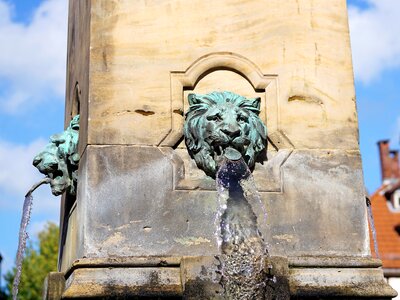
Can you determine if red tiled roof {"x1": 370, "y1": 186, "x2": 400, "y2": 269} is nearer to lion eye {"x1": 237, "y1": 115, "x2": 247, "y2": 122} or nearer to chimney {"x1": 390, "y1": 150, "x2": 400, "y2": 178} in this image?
chimney {"x1": 390, "y1": 150, "x2": 400, "y2": 178}

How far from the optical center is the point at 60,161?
6113mm

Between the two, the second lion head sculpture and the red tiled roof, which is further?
the red tiled roof

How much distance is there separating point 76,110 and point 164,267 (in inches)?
75.0

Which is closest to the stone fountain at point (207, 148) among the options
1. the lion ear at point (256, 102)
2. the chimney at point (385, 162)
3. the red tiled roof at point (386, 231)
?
the lion ear at point (256, 102)

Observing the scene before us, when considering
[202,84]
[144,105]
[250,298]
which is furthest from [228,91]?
[250,298]

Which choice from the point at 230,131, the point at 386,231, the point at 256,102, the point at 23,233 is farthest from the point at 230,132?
the point at 386,231

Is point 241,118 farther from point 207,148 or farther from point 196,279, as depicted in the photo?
point 196,279

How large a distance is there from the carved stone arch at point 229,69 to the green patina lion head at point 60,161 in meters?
0.82

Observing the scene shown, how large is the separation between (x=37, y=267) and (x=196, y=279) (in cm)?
3386

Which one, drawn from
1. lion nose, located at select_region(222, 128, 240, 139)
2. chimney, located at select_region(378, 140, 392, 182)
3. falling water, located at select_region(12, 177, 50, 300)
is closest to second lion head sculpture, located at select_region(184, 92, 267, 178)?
lion nose, located at select_region(222, 128, 240, 139)

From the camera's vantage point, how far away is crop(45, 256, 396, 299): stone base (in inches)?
199

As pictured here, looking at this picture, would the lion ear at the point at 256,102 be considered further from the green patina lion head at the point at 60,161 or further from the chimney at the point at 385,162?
the chimney at the point at 385,162

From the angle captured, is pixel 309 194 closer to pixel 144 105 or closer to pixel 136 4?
pixel 144 105

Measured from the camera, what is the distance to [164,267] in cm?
521
